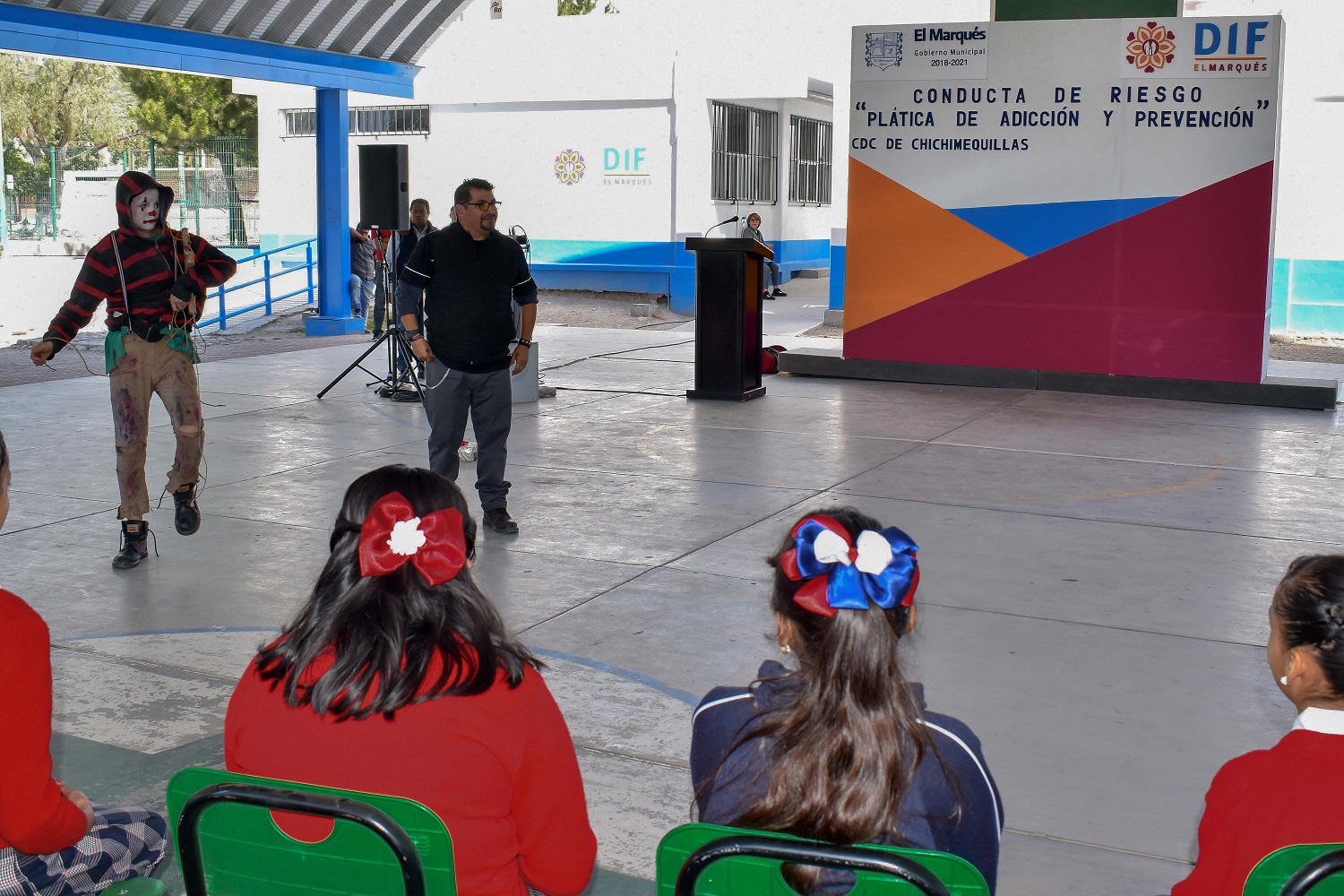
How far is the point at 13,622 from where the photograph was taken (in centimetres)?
217

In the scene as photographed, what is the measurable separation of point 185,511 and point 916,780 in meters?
5.21

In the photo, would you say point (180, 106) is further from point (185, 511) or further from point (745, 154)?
point (185, 511)

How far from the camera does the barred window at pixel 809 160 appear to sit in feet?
95.1

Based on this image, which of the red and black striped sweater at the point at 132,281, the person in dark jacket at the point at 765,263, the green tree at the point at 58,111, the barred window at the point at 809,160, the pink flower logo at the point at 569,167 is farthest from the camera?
the green tree at the point at 58,111

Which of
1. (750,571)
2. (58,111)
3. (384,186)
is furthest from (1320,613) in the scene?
(58,111)

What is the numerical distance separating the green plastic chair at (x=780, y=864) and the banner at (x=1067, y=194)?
35.8ft

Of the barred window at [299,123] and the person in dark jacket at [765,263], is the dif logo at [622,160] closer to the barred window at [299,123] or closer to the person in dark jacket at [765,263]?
the person in dark jacket at [765,263]

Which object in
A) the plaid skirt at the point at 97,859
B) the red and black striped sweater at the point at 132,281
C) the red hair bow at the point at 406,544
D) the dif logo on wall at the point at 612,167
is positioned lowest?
the plaid skirt at the point at 97,859

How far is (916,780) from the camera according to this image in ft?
6.43

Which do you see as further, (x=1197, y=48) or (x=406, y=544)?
(x=1197, y=48)

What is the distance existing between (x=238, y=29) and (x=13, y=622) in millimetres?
13701

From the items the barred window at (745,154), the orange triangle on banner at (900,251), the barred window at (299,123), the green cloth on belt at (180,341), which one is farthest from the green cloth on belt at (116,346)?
the barred window at (299,123)

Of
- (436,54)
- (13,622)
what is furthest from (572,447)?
(436,54)

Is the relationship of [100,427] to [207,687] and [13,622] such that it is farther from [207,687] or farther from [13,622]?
[13,622]
